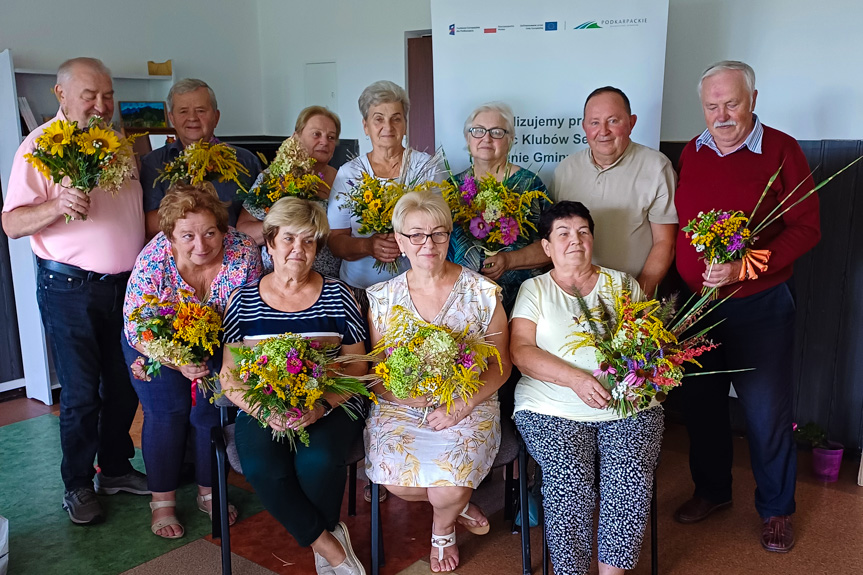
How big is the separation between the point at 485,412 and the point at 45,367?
3.48 metres

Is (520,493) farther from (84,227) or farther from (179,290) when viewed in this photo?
(84,227)

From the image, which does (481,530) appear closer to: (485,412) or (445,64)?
(485,412)

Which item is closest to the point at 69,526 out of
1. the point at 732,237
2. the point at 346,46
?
the point at 732,237

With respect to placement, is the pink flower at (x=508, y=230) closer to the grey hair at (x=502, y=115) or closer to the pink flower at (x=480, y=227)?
the pink flower at (x=480, y=227)

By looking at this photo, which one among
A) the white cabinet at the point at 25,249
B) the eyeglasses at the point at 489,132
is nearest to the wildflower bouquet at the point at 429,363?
the eyeglasses at the point at 489,132

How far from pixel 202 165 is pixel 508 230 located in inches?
55.1

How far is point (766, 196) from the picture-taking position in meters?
2.99

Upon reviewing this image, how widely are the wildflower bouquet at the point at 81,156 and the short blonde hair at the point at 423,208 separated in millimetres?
1149

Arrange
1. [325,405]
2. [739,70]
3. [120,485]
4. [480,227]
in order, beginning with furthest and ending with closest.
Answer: [120,485]
[480,227]
[739,70]
[325,405]

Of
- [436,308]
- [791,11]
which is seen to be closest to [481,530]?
[436,308]

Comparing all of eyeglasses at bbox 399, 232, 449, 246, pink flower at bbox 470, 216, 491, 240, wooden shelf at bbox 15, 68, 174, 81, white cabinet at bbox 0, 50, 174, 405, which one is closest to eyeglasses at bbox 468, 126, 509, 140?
pink flower at bbox 470, 216, 491, 240

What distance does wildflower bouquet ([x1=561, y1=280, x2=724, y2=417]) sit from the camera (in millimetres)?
2588

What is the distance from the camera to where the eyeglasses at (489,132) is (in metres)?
3.32

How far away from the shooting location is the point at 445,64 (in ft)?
13.9
